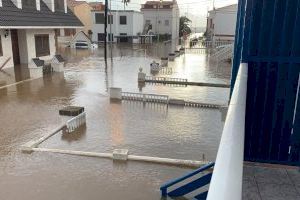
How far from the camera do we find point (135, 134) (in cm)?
1019

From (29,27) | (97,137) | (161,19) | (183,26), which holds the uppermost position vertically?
(161,19)

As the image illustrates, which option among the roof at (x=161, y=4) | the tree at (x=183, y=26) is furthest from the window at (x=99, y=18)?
the tree at (x=183, y=26)

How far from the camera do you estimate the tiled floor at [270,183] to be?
356cm

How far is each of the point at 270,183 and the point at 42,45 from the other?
25.8 meters

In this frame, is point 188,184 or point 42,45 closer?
point 188,184

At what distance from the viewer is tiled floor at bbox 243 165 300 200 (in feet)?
11.7

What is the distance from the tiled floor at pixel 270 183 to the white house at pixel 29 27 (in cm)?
1864

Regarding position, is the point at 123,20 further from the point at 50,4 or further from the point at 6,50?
the point at 6,50

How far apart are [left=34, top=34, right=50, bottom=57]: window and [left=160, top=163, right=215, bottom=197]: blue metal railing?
73.6ft

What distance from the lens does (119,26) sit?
49.1 m

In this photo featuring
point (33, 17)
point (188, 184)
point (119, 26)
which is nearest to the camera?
point (188, 184)

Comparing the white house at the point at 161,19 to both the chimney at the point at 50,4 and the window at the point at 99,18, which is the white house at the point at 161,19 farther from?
the chimney at the point at 50,4

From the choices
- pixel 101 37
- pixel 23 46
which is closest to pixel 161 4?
pixel 101 37

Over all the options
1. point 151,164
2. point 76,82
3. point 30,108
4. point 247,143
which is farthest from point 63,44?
point 247,143
